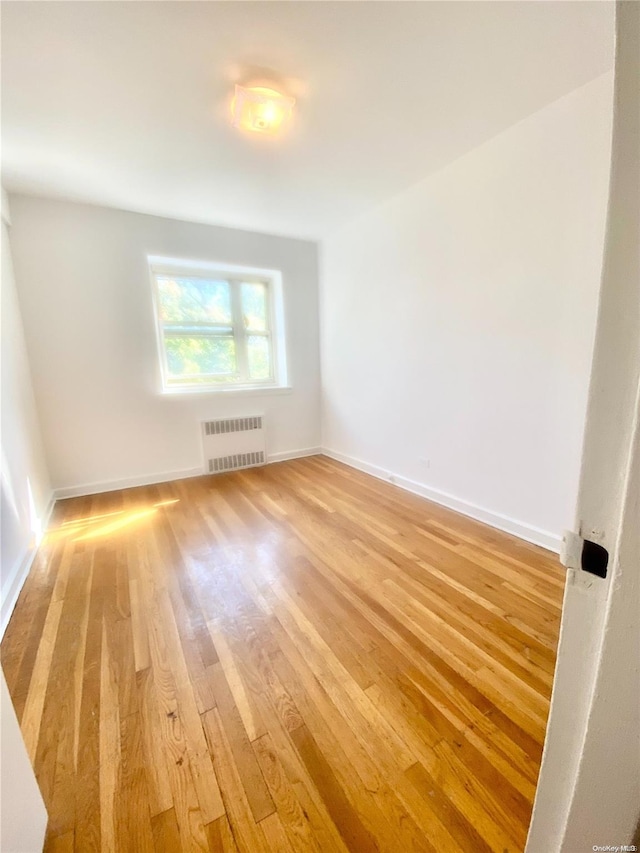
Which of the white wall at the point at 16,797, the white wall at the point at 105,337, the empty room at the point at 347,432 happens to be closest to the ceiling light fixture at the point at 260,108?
the empty room at the point at 347,432

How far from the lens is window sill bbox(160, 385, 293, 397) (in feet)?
11.8

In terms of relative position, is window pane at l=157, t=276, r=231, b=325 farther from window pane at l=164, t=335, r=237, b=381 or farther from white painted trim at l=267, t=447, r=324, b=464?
white painted trim at l=267, t=447, r=324, b=464

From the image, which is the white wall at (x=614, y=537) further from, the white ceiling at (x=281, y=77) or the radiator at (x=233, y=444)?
the radiator at (x=233, y=444)

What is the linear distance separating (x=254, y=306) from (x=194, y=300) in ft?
2.26

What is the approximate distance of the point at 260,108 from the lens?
1.81m

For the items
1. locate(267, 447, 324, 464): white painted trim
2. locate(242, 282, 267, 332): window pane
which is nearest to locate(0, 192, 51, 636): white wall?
locate(242, 282, 267, 332): window pane

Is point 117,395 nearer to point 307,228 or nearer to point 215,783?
point 307,228

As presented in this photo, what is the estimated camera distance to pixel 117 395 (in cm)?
335

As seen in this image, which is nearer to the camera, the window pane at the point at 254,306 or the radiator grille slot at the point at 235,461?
the radiator grille slot at the point at 235,461

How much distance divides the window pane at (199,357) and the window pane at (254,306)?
0.34 m

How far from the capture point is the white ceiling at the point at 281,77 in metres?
1.38

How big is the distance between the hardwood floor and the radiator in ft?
4.63

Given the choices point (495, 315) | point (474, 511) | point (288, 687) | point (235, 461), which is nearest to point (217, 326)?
point (235, 461)

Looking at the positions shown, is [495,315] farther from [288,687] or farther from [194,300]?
[194,300]
